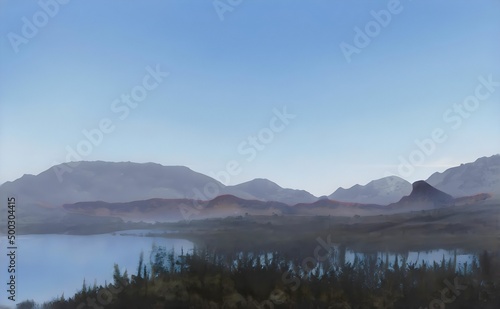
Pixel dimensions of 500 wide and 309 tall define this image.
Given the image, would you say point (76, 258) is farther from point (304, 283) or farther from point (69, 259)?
point (304, 283)

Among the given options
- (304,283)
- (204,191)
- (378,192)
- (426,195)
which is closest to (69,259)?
(204,191)

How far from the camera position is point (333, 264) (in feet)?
10.1

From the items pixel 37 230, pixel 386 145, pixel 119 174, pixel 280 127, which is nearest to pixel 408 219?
pixel 386 145

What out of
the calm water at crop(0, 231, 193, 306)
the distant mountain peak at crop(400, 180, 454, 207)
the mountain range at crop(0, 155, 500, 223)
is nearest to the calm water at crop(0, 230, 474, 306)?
the calm water at crop(0, 231, 193, 306)

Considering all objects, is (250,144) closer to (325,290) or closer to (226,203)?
(226,203)

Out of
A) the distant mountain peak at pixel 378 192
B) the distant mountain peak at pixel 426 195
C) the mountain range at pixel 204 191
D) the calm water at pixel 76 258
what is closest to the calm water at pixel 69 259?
the calm water at pixel 76 258

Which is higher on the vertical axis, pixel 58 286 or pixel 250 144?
pixel 250 144

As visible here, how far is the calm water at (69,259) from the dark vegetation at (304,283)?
9 cm

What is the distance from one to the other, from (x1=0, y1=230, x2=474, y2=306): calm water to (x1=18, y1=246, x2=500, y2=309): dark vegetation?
2.0 inches

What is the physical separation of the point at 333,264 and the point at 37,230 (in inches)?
77.9

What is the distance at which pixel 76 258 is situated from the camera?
303 centimetres

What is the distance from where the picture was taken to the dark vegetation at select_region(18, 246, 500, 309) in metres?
3.05

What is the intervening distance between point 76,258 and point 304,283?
1.50 meters

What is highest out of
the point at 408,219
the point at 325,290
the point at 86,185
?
the point at 86,185
